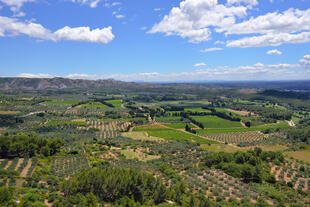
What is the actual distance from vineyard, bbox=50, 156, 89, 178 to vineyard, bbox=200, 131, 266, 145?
64817 millimetres

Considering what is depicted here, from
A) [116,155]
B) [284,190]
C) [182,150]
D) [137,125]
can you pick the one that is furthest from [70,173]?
[137,125]

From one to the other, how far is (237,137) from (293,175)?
5090 cm

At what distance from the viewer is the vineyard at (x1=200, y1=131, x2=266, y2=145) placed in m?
94.0

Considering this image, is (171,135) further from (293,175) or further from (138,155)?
(293,175)

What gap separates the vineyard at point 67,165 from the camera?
154 feet

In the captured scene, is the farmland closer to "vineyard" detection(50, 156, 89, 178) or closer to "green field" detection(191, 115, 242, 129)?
"vineyard" detection(50, 156, 89, 178)

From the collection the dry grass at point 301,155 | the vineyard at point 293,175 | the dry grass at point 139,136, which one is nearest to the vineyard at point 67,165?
the dry grass at point 139,136

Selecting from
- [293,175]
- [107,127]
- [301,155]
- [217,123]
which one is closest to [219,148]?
[301,155]

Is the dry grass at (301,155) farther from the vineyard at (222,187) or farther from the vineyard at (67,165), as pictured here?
the vineyard at (67,165)

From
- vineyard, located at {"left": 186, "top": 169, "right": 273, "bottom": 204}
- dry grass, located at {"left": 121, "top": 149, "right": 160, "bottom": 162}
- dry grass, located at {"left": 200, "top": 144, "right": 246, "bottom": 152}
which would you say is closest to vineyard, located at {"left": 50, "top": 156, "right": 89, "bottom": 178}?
dry grass, located at {"left": 121, "top": 149, "right": 160, "bottom": 162}

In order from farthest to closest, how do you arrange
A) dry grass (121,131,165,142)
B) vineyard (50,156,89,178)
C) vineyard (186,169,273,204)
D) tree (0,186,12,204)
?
dry grass (121,131,165,142) < vineyard (50,156,89,178) < vineyard (186,169,273,204) < tree (0,186,12,204)

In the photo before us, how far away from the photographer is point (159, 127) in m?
117

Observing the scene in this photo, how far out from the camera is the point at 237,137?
10038 centimetres

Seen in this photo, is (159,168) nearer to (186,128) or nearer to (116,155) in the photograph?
(116,155)
